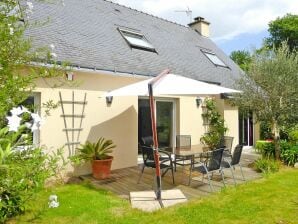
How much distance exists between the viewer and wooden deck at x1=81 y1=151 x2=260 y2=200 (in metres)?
7.90

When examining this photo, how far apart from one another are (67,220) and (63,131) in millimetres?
3883

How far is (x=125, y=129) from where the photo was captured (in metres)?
11.1

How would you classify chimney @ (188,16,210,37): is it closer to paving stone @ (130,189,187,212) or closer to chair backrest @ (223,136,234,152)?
chair backrest @ (223,136,234,152)

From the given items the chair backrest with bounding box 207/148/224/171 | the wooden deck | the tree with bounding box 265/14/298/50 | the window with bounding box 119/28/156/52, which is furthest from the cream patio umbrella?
the tree with bounding box 265/14/298/50

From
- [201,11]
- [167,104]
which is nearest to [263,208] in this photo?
[167,104]

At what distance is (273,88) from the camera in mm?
11023

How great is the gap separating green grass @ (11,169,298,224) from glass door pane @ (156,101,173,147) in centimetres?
535

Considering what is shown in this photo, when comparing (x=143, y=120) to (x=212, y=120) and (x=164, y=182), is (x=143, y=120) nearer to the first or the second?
(x=164, y=182)

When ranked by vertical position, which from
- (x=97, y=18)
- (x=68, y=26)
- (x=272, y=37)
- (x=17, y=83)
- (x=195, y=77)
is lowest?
(x=17, y=83)

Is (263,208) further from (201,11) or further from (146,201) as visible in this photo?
(201,11)

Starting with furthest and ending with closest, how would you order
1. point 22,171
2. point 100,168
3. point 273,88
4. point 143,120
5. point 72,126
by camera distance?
point 143,120, point 273,88, point 72,126, point 100,168, point 22,171

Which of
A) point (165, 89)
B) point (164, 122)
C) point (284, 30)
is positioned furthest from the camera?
point (284, 30)

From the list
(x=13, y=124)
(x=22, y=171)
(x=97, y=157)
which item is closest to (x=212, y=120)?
(x=97, y=157)

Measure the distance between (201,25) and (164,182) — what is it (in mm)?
16051
